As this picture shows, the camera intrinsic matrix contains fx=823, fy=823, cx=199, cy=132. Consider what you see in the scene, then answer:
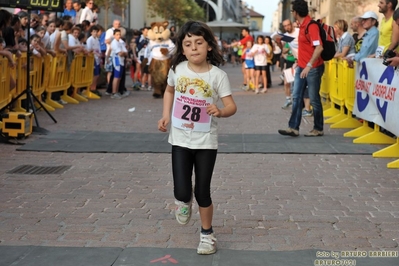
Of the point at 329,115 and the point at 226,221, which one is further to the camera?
the point at 329,115

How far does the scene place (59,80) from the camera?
57.3 feet

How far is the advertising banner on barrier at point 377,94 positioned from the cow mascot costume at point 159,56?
8.58m

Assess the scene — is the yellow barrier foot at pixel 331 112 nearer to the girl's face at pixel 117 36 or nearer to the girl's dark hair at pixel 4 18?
the girl's dark hair at pixel 4 18

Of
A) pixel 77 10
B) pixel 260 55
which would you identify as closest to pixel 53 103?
pixel 77 10

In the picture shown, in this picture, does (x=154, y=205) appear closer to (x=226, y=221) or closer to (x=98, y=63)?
(x=226, y=221)

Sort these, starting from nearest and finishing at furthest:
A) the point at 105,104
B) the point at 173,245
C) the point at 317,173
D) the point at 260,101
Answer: the point at 173,245 < the point at 317,173 < the point at 105,104 < the point at 260,101

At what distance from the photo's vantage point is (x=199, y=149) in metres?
5.61

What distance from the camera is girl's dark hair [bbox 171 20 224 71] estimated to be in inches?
218

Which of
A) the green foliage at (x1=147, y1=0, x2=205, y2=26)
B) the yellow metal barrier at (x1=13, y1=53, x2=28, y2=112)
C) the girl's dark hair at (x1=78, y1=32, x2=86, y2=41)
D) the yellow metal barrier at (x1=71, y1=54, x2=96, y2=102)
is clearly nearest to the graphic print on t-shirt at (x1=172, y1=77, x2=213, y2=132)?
the yellow metal barrier at (x1=13, y1=53, x2=28, y2=112)

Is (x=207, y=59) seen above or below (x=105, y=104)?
above

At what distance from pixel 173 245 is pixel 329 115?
10.5 metres

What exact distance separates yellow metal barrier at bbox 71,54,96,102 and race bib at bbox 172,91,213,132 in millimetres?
13492

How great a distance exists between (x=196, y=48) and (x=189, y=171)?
845 millimetres

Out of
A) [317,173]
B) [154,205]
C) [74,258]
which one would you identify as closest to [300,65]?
[317,173]
